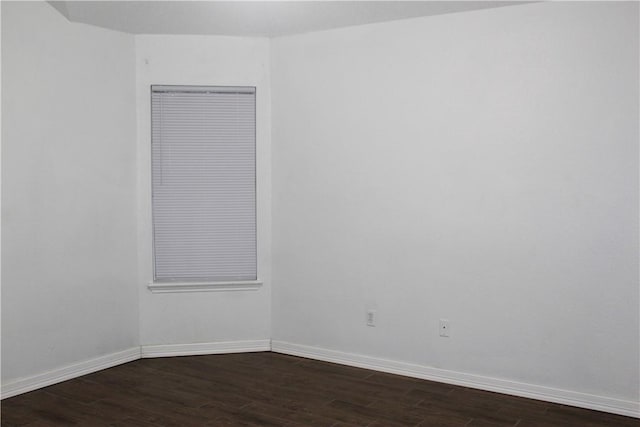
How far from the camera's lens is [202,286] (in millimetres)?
5070

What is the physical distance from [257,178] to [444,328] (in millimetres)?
1880

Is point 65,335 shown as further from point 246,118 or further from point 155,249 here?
point 246,118

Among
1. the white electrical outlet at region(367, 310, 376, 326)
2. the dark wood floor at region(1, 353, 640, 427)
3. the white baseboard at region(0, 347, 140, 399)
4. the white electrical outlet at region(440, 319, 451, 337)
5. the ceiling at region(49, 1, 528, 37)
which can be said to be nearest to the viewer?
the dark wood floor at region(1, 353, 640, 427)

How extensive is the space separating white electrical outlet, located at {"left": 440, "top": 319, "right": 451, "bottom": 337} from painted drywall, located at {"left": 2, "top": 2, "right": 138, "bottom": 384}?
7.80ft

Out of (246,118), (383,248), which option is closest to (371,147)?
(383,248)

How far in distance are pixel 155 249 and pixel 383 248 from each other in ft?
6.00

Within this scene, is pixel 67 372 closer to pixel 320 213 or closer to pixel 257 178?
pixel 257 178

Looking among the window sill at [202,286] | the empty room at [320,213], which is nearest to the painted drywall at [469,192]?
the empty room at [320,213]

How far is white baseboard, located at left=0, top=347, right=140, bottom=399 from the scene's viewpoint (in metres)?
4.09

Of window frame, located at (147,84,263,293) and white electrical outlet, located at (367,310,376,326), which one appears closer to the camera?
white electrical outlet, located at (367,310,376,326)

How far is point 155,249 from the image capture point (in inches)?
200

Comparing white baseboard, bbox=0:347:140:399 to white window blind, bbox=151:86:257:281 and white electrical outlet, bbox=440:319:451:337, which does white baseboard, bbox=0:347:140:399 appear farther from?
white electrical outlet, bbox=440:319:451:337

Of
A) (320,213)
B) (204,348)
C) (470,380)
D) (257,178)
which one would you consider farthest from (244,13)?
(470,380)

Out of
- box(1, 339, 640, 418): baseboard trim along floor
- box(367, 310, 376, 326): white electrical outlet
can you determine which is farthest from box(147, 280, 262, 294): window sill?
box(367, 310, 376, 326): white electrical outlet
